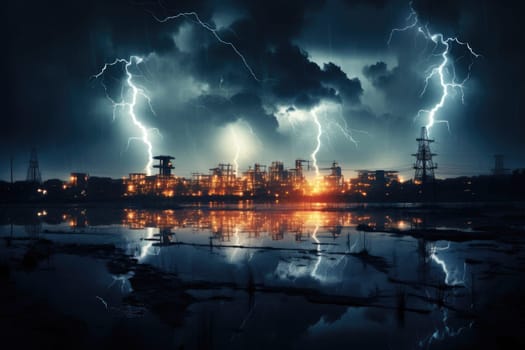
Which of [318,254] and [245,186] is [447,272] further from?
[245,186]

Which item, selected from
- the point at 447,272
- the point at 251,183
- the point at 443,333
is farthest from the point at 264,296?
the point at 251,183

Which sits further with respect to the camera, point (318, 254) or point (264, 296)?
point (318, 254)

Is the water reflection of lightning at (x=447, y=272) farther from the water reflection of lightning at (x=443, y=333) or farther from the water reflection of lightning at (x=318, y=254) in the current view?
the water reflection of lightning at (x=318, y=254)

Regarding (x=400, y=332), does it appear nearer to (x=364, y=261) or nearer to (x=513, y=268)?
(x=364, y=261)

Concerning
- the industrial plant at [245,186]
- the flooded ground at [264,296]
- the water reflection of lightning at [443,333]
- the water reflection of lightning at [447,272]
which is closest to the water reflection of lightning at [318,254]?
the flooded ground at [264,296]

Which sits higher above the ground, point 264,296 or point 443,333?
point 264,296

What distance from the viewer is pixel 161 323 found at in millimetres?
9570

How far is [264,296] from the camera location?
11.9 metres

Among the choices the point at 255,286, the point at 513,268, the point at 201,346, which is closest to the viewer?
the point at 201,346

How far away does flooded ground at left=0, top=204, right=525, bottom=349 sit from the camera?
29.3ft

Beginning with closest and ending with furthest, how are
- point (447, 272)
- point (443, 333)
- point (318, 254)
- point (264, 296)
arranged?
point (443, 333), point (264, 296), point (447, 272), point (318, 254)

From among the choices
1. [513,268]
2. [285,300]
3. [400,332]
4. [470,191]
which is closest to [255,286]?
[285,300]

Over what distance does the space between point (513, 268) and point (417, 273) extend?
4002 mm

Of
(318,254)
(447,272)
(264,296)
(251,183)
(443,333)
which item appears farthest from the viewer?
(251,183)
